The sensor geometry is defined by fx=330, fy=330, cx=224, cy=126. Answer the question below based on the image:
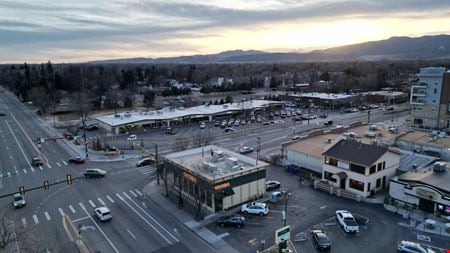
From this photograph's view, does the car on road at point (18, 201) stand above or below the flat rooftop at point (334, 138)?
below

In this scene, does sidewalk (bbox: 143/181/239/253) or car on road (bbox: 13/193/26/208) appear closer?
sidewalk (bbox: 143/181/239/253)

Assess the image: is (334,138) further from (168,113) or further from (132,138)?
(168,113)

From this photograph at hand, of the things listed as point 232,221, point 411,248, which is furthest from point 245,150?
point 411,248

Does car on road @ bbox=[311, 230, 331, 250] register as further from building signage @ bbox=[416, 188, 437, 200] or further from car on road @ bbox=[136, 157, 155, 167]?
car on road @ bbox=[136, 157, 155, 167]

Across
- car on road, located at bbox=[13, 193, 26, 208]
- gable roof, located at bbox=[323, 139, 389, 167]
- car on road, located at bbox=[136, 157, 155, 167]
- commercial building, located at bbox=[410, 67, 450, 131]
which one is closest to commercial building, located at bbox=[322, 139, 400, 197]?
gable roof, located at bbox=[323, 139, 389, 167]

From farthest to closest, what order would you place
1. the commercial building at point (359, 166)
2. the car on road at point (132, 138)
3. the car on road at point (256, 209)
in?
the car on road at point (132, 138) → the commercial building at point (359, 166) → the car on road at point (256, 209)

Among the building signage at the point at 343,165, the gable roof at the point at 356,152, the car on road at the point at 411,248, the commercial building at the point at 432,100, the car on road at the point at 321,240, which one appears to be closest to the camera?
the car on road at the point at 411,248

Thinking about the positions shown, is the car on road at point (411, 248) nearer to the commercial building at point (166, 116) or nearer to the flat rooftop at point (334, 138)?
the flat rooftop at point (334, 138)

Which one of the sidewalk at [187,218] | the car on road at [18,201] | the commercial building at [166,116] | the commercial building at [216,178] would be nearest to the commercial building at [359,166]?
the commercial building at [216,178]
